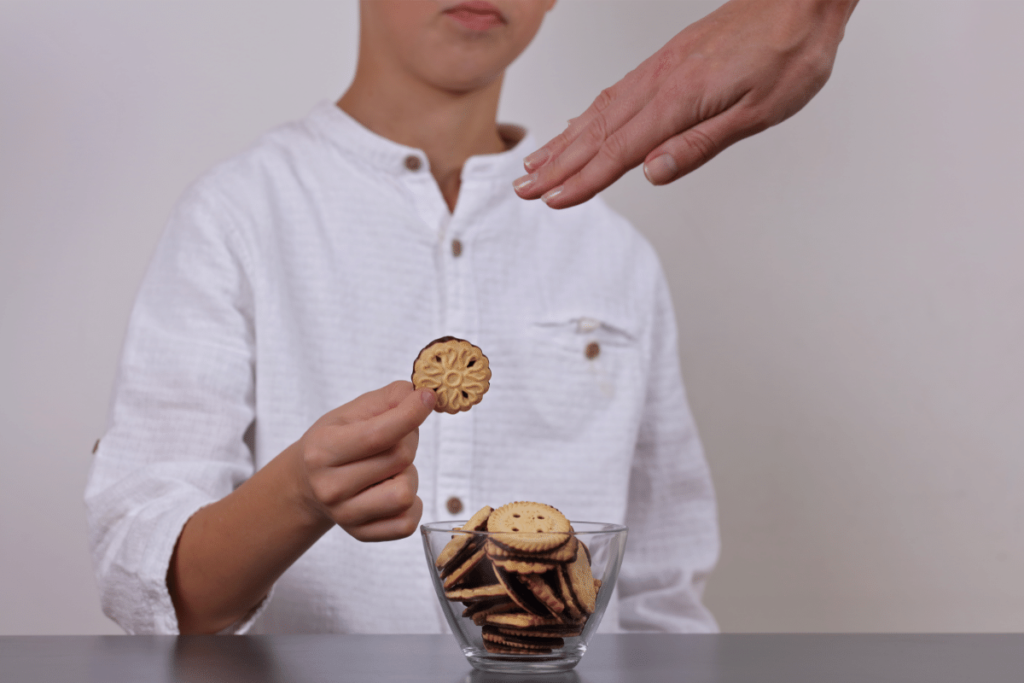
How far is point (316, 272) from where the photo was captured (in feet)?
3.38

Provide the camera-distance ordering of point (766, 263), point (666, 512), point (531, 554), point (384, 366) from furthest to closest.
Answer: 1. point (766, 263)
2. point (666, 512)
3. point (384, 366)
4. point (531, 554)

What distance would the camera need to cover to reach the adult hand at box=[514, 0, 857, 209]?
63cm

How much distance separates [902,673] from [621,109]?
403 mm

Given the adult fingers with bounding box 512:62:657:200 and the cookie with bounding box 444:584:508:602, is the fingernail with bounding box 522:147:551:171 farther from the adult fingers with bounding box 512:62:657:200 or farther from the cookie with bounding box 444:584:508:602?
the cookie with bounding box 444:584:508:602

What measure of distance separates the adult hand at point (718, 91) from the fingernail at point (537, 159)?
2cm

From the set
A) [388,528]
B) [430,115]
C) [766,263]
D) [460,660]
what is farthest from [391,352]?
[766,263]

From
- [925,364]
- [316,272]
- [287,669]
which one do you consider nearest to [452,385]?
[287,669]

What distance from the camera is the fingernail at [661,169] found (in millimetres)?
635

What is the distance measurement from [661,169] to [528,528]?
26cm

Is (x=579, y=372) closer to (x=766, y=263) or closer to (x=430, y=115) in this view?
(x=430, y=115)

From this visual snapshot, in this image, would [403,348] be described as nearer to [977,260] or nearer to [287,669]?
[287,669]

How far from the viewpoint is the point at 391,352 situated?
1035 millimetres

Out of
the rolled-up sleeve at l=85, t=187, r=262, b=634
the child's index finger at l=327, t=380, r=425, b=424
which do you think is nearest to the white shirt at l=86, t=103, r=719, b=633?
the rolled-up sleeve at l=85, t=187, r=262, b=634

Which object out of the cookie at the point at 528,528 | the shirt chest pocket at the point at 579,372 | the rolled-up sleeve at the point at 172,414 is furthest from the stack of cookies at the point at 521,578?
the shirt chest pocket at the point at 579,372
